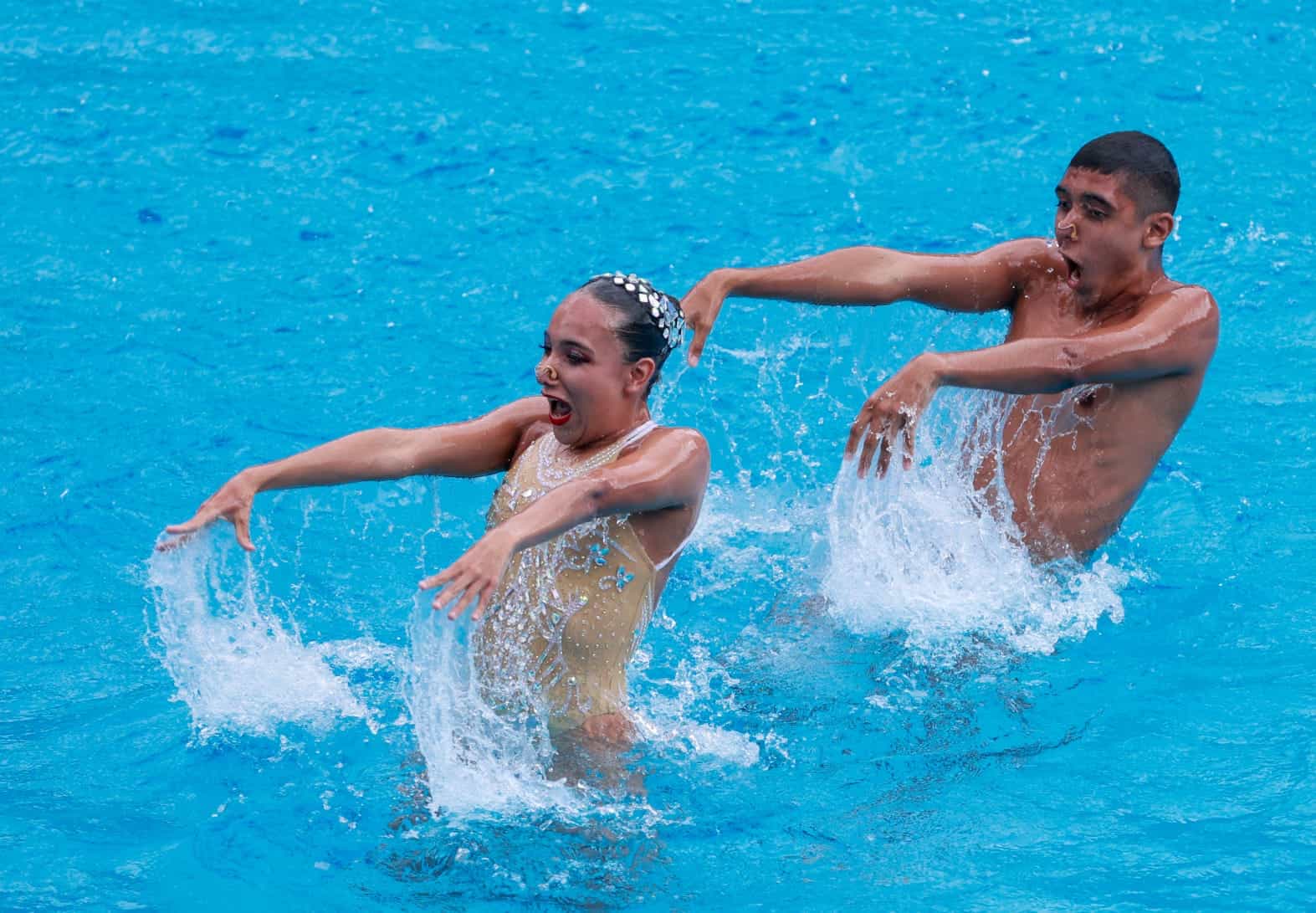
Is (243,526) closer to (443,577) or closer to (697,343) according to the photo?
(443,577)

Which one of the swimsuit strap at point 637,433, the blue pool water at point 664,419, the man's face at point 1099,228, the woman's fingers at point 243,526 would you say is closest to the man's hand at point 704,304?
the swimsuit strap at point 637,433

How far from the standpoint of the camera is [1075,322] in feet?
18.3

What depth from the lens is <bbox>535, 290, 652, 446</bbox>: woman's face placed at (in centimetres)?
456

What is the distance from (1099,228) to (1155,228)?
21 cm

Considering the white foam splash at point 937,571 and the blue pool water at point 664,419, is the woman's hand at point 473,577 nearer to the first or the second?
the blue pool water at point 664,419

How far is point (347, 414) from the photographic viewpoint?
7441 mm

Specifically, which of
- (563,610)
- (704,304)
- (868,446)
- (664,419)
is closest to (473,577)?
(563,610)

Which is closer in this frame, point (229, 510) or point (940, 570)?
point (229, 510)

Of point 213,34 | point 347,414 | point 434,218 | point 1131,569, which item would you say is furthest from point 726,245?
point 213,34

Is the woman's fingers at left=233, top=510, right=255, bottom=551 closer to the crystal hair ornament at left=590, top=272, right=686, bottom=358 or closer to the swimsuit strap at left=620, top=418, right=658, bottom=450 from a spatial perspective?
the swimsuit strap at left=620, top=418, right=658, bottom=450

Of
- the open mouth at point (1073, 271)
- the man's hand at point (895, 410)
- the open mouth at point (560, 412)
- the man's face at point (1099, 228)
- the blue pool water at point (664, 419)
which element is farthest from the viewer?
the open mouth at point (1073, 271)

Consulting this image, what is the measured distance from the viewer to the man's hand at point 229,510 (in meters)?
4.46

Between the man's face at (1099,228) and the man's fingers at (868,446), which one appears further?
the man's face at (1099,228)

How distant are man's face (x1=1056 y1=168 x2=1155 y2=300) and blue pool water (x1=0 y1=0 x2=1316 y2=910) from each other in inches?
26.5
